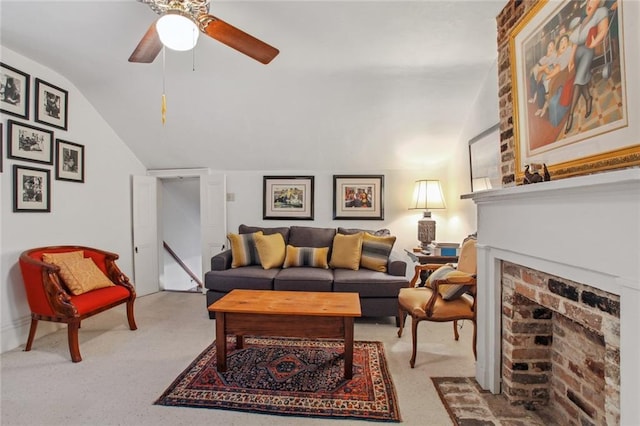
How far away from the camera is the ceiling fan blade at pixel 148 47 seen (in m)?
1.84

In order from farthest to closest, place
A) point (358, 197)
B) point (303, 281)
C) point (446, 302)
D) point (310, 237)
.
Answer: point (358, 197) → point (310, 237) → point (303, 281) → point (446, 302)

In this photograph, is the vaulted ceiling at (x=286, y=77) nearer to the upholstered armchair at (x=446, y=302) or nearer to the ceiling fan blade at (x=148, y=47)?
the ceiling fan blade at (x=148, y=47)

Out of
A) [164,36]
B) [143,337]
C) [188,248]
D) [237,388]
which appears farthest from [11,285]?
[188,248]

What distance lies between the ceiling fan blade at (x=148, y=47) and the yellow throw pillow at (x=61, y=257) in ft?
6.41

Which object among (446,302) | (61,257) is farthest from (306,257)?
(61,257)

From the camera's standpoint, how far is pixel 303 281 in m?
3.29

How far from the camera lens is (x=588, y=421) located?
146 cm

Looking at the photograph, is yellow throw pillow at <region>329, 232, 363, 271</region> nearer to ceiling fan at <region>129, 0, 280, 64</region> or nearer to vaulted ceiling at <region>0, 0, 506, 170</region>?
vaulted ceiling at <region>0, 0, 506, 170</region>

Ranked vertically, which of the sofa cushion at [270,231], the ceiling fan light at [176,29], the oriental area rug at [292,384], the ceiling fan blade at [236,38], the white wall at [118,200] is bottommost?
the oriental area rug at [292,384]

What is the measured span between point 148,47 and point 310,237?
270 cm

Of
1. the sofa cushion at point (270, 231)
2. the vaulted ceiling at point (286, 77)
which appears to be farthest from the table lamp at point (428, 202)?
the sofa cushion at point (270, 231)

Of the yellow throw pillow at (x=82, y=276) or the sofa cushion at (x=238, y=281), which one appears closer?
the yellow throw pillow at (x=82, y=276)

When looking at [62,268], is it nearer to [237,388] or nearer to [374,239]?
[237,388]

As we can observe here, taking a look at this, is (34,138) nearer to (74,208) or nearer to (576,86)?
(74,208)
